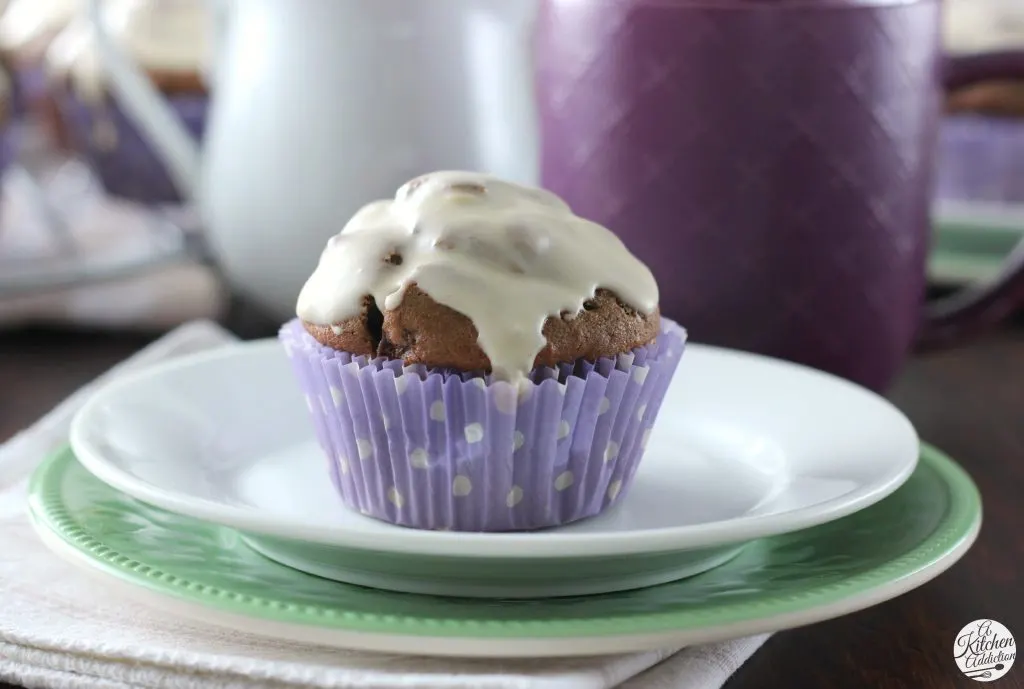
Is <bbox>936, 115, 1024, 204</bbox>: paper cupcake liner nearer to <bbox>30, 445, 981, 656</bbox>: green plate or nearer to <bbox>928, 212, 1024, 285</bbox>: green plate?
<bbox>928, 212, 1024, 285</bbox>: green plate

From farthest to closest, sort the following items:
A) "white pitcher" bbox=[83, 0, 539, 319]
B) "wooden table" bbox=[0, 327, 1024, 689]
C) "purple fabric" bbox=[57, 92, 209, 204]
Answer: "purple fabric" bbox=[57, 92, 209, 204] < "white pitcher" bbox=[83, 0, 539, 319] < "wooden table" bbox=[0, 327, 1024, 689]

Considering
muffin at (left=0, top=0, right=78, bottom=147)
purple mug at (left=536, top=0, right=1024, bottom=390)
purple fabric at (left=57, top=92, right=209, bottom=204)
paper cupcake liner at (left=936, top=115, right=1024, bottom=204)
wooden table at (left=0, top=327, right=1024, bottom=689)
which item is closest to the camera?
wooden table at (left=0, top=327, right=1024, bottom=689)

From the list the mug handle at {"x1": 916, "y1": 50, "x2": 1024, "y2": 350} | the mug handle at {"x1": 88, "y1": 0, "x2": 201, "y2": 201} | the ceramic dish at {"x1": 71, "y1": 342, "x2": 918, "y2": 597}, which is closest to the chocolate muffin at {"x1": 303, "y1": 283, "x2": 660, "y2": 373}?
the ceramic dish at {"x1": 71, "y1": 342, "x2": 918, "y2": 597}

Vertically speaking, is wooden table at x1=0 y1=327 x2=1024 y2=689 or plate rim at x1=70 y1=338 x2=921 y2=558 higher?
plate rim at x1=70 y1=338 x2=921 y2=558

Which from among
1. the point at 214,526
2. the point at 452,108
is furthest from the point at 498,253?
the point at 452,108

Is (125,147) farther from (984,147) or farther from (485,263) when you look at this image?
(984,147)

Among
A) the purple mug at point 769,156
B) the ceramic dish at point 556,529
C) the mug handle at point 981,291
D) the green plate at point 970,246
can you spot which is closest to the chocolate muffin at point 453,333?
the ceramic dish at point 556,529
